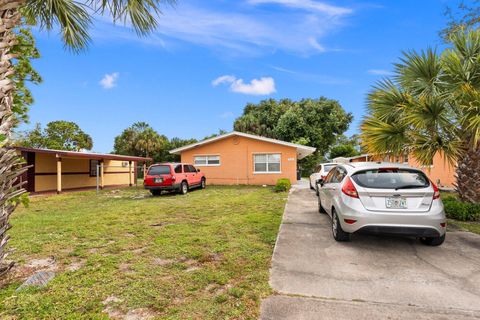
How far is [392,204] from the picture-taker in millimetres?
4320

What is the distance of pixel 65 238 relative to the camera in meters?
5.50

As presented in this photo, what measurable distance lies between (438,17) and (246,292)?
10.8 m

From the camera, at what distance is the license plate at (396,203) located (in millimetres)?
4297

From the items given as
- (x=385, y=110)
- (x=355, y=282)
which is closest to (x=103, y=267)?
(x=355, y=282)

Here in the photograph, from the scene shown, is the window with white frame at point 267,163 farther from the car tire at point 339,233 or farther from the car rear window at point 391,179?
the car rear window at point 391,179

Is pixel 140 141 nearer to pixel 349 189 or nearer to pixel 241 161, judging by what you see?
pixel 241 161

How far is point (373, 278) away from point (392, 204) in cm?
141

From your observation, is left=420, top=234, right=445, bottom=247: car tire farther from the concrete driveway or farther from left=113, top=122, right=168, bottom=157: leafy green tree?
left=113, top=122, right=168, bottom=157: leafy green tree

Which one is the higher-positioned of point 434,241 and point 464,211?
point 464,211

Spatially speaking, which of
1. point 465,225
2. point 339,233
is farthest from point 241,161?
point 339,233

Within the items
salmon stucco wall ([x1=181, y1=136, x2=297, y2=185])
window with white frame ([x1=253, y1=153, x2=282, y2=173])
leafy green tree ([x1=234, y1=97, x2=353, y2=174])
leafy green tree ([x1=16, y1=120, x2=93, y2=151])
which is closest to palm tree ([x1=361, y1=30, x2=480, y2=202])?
salmon stucco wall ([x1=181, y1=136, x2=297, y2=185])

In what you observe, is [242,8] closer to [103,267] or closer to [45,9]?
[45,9]

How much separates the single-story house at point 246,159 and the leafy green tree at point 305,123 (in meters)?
11.0

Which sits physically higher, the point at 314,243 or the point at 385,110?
the point at 385,110
